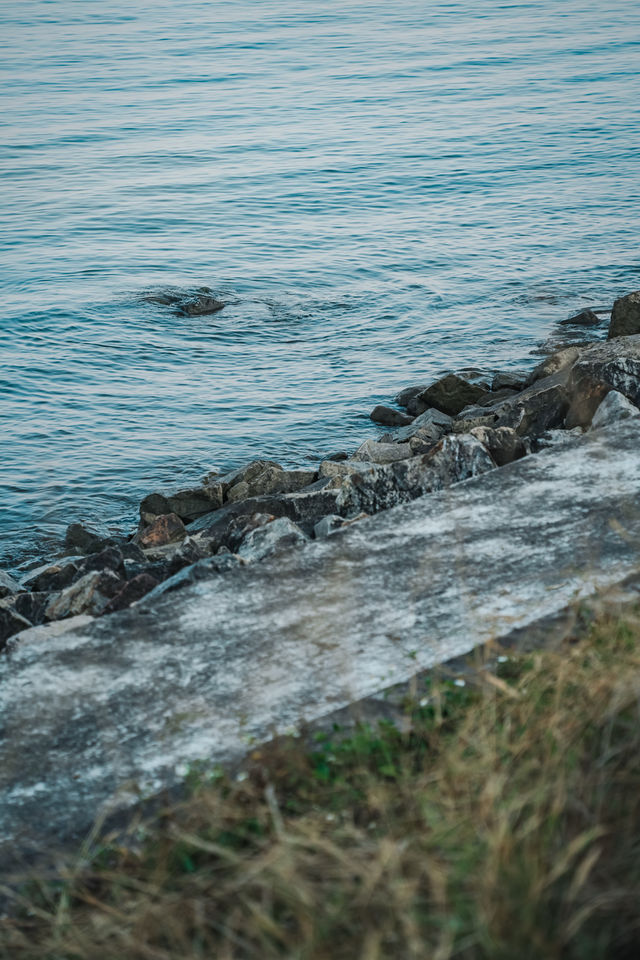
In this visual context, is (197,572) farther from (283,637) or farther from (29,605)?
(29,605)

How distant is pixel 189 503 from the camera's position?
721 cm

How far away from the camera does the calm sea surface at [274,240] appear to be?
934cm

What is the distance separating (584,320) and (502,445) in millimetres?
6770

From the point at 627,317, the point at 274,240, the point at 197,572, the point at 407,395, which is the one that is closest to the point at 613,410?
the point at 197,572

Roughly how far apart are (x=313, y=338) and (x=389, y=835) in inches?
382

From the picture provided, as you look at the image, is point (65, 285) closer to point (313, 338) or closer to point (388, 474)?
point (313, 338)

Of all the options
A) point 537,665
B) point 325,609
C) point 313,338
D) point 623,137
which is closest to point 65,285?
point 313,338

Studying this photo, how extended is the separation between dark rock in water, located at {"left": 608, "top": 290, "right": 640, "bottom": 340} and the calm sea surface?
163cm

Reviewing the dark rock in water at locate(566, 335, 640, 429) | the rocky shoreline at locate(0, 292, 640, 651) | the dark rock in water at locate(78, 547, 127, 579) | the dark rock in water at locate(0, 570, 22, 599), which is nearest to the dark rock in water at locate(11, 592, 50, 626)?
the rocky shoreline at locate(0, 292, 640, 651)

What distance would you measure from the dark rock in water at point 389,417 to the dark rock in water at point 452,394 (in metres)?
0.30

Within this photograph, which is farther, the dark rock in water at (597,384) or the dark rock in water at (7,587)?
the dark rock in water at (7,587)

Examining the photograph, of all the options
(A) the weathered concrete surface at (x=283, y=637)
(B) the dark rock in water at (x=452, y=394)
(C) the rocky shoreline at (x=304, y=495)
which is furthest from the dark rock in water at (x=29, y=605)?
(B) the dark rock in water at (x=452, y=394)

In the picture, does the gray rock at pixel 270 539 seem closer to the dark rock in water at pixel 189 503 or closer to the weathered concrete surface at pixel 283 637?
the weathered concrete surface at pixel 283 637

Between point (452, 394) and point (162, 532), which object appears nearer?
point (162, 532)
